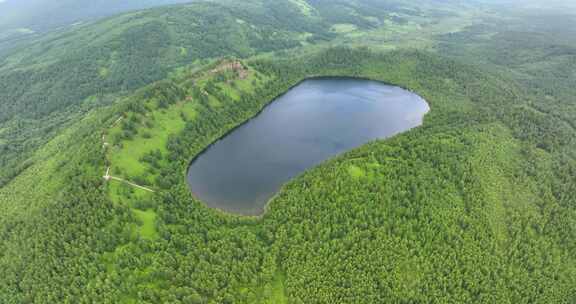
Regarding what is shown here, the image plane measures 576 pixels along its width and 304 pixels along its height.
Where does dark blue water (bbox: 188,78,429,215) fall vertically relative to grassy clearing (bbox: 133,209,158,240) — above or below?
above

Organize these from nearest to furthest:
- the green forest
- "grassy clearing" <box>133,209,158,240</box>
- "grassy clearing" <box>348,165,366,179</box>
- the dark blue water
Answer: the green forest → "grassy clearing" <box>133,209,158,240</box> → "grassy clearing" <box>348,165,366,179</box> → the dark blue water

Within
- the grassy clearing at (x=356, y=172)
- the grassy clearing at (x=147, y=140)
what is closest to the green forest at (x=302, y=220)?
the grassy clearing at (x=356, y=172)

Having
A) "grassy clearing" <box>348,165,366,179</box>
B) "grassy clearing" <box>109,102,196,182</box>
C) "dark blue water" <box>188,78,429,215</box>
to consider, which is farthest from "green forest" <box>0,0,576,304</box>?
"dark blue water" <box>188,78,429,215</box>

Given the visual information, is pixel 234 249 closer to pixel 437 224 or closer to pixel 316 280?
pixel 316 280

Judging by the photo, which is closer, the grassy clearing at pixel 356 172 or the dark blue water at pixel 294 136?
the grassy clearing at pixel 356 172

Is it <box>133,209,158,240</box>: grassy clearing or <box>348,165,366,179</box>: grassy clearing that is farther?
<box>348,165,366,179</box>: grassy clearing

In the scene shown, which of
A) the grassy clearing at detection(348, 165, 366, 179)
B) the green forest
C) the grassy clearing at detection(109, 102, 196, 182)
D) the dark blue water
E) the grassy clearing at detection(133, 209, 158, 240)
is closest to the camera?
the green forest

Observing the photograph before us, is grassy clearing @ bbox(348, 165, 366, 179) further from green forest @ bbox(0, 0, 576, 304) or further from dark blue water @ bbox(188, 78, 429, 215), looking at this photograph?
dark blue water @ bbox(188, 78, 429, 215)

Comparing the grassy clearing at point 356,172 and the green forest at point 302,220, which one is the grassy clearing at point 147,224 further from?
the grassy clearing at point 356,172

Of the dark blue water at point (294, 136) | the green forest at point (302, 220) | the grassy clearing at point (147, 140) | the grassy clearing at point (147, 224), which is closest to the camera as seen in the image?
the green forest at point (302, 220)
